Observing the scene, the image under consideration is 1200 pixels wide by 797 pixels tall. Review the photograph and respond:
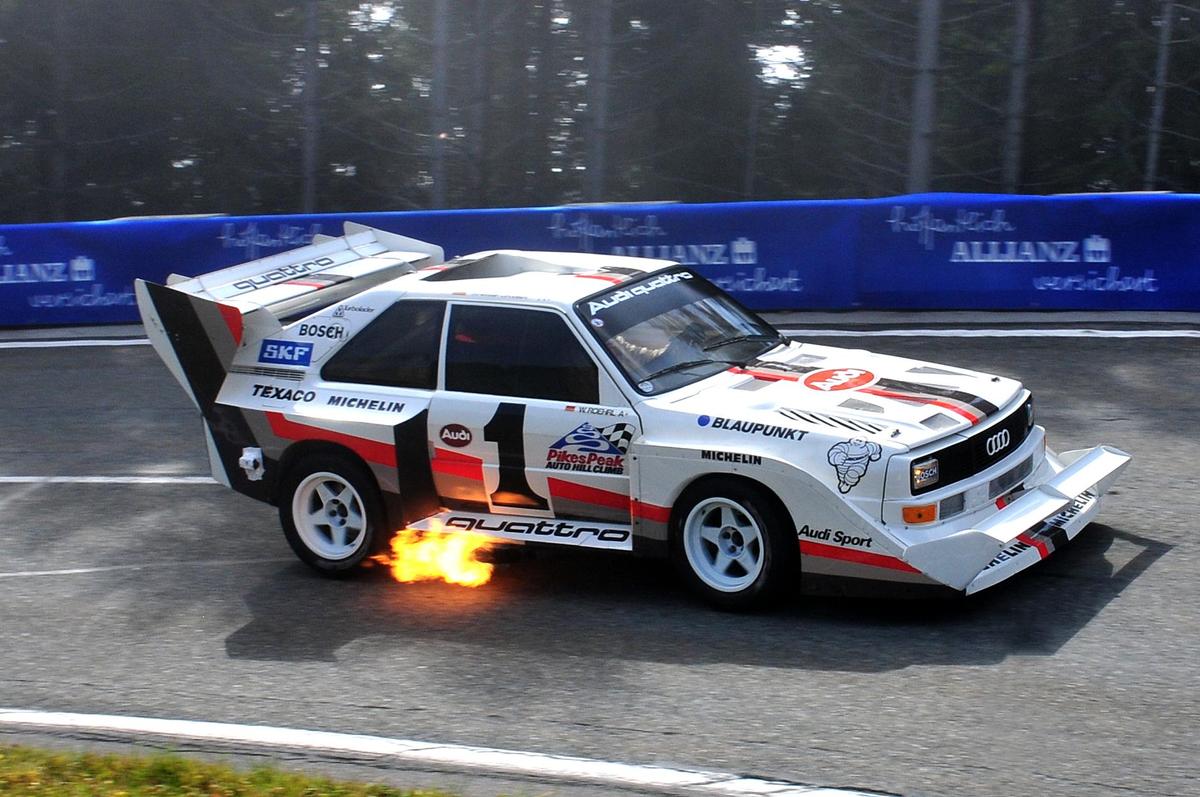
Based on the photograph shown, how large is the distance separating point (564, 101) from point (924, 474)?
19234 millimetres

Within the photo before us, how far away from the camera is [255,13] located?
26953 millimetres

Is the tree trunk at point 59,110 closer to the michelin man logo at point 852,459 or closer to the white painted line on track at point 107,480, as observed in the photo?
the white painted line on track at point 107,480

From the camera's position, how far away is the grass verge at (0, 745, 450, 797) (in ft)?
15.6

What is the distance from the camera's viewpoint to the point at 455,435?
276 inches

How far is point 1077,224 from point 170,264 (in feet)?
31.4

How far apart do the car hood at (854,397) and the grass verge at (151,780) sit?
2466mm

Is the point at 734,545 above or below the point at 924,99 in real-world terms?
below

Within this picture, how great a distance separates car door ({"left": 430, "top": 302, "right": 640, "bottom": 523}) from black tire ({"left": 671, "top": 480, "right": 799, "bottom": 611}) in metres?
0.38

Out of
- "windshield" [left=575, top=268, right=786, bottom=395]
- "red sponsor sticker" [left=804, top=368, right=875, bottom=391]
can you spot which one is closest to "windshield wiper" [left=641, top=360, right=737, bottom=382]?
"windshield" [left=575, top=268, right=786, bottom=395]

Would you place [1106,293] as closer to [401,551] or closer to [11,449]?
[401,551]

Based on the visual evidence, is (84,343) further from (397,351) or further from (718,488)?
(718,488)

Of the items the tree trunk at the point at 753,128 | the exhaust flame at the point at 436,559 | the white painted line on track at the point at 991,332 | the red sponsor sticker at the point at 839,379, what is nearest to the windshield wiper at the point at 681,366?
the red sponsor sticker at the point at 839,379

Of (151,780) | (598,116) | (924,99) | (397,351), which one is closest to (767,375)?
(397,351)

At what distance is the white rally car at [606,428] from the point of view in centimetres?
607
